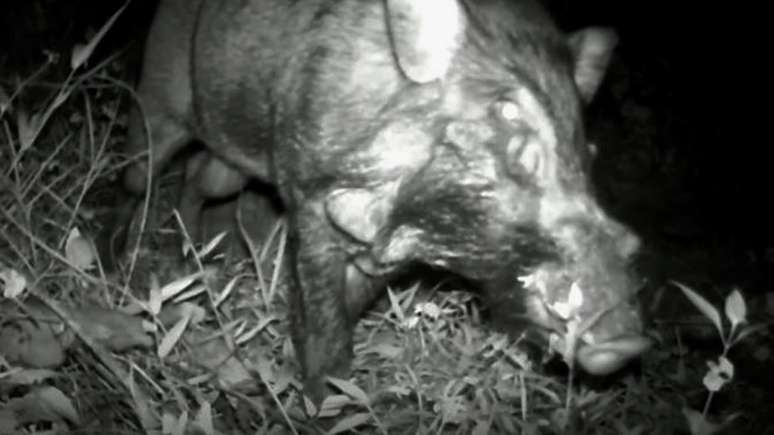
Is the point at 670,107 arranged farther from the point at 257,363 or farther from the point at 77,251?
the point at 77,251

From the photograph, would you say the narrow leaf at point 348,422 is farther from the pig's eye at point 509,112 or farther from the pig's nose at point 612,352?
the pig's eye at point 509,112

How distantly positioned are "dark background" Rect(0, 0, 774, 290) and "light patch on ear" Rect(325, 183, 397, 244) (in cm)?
175

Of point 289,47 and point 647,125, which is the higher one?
point 289,47

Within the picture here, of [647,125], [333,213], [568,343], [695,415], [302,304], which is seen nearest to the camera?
[695,415]

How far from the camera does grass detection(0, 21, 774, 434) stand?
285 cm

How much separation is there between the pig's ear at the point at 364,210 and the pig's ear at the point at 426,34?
0.31 m

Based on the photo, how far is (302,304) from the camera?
3.09 meters

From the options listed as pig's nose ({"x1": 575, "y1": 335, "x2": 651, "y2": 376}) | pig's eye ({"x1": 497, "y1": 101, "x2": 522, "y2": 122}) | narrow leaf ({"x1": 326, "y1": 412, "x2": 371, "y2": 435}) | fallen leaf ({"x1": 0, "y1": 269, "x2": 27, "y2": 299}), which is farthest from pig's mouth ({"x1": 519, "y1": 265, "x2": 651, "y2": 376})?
fallen leaf ({"x1": 0, "y1": 269, "x2": 27, "y2": 299})

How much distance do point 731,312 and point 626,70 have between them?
290 cm

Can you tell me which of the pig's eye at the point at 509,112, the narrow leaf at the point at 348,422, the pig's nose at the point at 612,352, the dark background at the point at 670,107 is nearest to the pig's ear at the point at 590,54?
the pig's eye at the point at 509,112

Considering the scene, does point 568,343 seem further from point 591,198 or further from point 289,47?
point 289,47

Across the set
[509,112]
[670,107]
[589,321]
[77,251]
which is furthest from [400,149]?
[670,107]

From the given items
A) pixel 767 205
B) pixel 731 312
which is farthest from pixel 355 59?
pixel 767 205

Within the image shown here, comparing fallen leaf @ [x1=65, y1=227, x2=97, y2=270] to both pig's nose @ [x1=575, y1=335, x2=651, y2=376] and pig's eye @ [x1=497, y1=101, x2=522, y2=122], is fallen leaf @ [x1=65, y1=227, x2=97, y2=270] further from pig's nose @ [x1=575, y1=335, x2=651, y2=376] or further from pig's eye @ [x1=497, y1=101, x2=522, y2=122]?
pig's nose @ [x1=575, y1=335, x2=651, y2=376]
